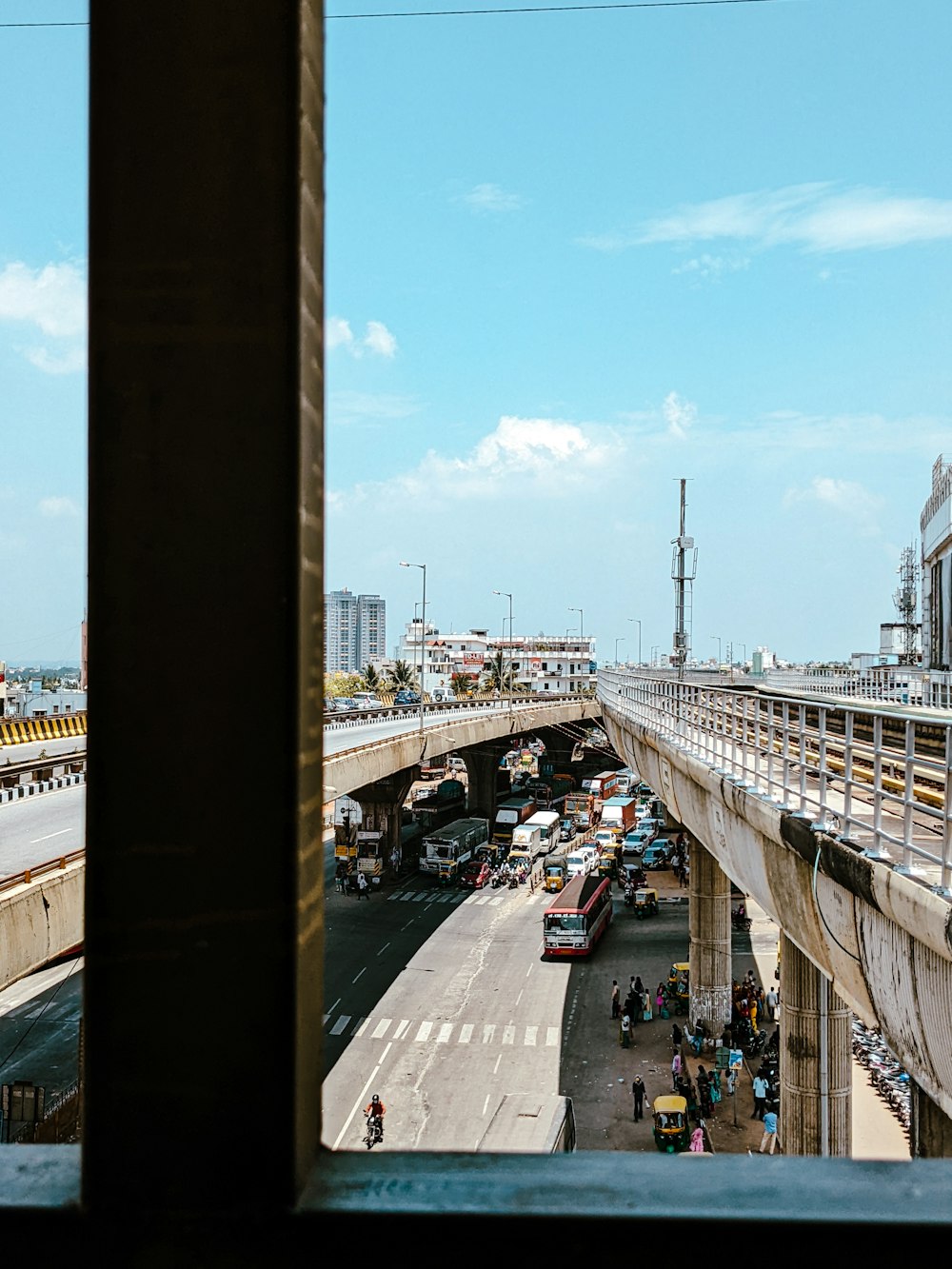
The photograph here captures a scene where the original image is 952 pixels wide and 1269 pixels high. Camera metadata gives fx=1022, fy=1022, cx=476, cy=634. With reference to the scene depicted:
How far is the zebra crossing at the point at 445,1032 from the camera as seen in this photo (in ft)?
88.7

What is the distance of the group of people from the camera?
27.5m

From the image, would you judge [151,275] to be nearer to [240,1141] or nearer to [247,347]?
[247,347]

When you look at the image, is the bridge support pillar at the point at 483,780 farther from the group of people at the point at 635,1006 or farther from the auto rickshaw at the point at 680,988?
the group of people at the point at 635,1006

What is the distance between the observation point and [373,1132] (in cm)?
2044

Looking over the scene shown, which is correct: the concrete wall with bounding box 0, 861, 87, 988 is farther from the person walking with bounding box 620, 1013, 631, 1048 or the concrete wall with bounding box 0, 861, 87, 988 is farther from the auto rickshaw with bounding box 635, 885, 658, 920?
the auto rickshaw with bounding box 635, 885, 658, 920

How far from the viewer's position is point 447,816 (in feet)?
204

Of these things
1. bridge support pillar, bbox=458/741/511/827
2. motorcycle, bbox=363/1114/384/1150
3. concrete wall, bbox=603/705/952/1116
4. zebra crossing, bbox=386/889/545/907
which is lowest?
zebra crossing, bbox=386/889/545/907

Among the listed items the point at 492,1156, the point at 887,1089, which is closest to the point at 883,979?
the point at 492,1156

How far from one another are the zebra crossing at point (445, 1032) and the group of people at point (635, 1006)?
1.83m

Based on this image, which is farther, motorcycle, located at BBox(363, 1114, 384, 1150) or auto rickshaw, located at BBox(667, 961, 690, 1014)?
auto rickshaw, located at BBox(667, 961, 690, 1014)

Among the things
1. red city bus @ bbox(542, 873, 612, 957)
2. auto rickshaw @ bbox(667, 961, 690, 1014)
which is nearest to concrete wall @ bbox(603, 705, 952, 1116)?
auto rickshaw @ bbox(667, 961, 690, 1014)

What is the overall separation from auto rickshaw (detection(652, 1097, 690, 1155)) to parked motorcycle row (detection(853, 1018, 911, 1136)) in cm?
424

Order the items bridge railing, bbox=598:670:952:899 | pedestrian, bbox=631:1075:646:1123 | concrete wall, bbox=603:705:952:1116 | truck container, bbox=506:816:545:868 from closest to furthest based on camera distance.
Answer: concrete wall, bbox=603:705:952:1116 → bridge railing, bbox=598:670:952:899 → pedestrian, bbox=631:1075:646:1123 → truck container, bbox=506:816:545:868

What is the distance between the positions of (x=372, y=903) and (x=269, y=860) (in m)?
43.9
